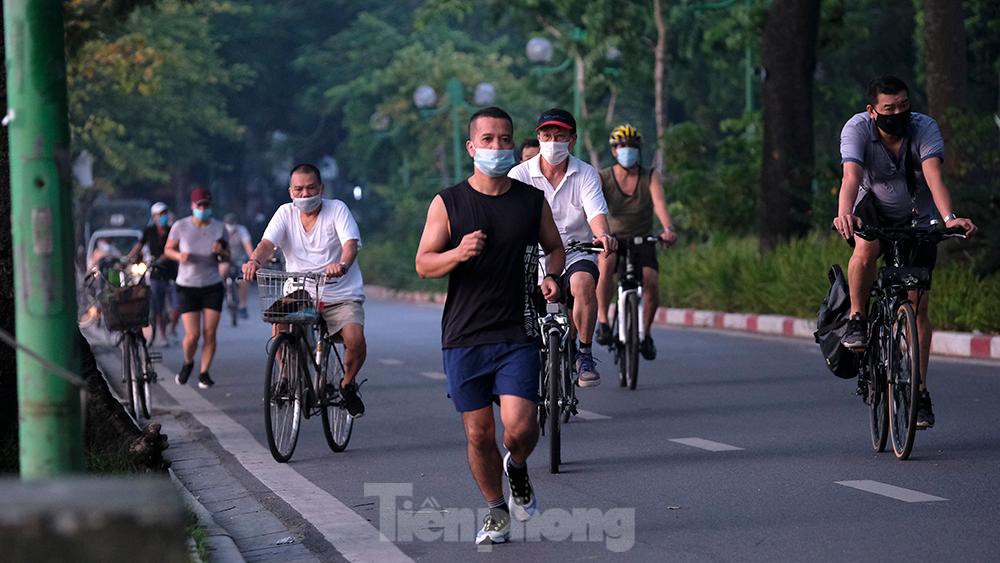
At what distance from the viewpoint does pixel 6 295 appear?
28.6 feet

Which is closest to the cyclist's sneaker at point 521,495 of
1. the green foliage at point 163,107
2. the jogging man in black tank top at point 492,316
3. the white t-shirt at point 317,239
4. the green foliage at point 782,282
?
the jogging man in black tank top at point 492,316

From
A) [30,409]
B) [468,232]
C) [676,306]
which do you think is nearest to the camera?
[30,409]

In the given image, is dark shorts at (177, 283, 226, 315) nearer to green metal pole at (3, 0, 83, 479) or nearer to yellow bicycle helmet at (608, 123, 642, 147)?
yellow bicycle helmet at (608, 123, 642, 147)

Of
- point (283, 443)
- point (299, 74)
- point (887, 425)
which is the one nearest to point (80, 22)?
point (283, 443)

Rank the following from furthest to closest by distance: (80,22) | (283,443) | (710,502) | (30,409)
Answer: (80,22)
(283,443)
(710,502)
(30,409)

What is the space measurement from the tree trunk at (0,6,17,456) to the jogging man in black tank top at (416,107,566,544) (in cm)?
261

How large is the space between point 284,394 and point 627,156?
4.49 meters

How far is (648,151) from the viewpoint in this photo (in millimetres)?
49000

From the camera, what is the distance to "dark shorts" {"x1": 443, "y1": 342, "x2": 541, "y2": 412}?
23.0 feet

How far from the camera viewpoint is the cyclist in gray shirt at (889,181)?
928 centimetres

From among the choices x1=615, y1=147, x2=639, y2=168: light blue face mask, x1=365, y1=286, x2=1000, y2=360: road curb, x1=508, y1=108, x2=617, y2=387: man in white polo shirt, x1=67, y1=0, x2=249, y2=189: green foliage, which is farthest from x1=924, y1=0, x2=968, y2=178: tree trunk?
x1=67, y1=0, x2=249, y2=189: green foliage

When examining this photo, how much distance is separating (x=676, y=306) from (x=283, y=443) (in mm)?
15227

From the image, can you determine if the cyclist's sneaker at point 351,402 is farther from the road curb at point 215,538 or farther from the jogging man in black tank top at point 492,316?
the jogging man in black tank top at point 492,316

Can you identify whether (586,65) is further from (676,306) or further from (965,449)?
(965,449)
